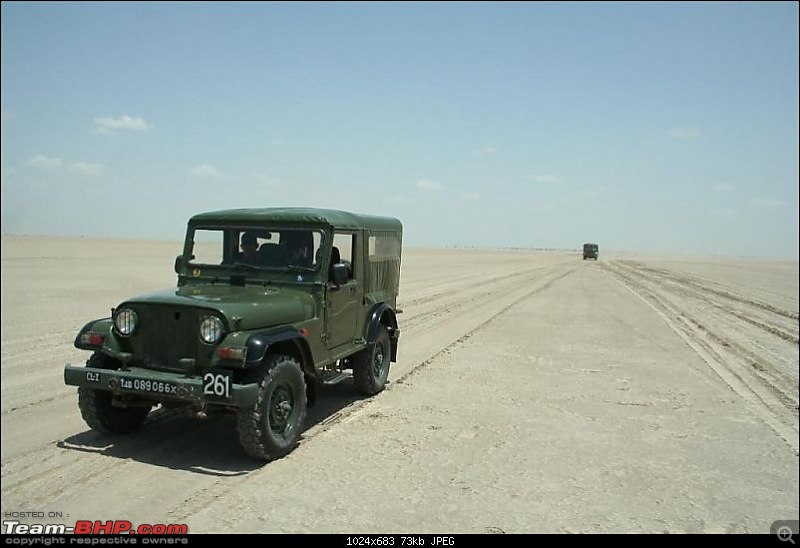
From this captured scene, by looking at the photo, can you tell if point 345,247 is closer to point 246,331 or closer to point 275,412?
point 246,331

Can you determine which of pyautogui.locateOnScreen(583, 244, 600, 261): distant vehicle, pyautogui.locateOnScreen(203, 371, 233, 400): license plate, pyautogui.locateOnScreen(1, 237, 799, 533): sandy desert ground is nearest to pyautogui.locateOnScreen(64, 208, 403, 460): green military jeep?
pyautogui.locateOnScreen(203, 371, 233, 400): license plate

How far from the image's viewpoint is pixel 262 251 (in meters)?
6.78

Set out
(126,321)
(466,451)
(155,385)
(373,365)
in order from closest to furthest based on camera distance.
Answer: (155,385) → (126,321) → (466,451) → (373,365)

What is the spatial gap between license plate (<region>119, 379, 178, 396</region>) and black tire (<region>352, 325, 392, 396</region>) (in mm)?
3047

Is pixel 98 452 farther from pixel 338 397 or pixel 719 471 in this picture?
pixel 719 471

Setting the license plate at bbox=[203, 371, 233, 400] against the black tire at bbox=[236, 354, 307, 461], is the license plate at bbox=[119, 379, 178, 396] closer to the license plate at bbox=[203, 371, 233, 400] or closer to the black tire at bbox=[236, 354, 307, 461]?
the license plate at bbox=[203, 371, 233, 400]

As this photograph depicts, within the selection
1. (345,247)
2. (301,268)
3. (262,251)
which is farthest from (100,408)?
(345,247)

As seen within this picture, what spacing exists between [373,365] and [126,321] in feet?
11.0

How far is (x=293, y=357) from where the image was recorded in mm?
6004

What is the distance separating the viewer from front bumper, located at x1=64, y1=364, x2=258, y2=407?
5082mm

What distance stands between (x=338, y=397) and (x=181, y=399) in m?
3.16

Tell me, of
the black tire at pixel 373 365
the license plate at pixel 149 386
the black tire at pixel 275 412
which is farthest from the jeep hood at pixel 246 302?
the black tire at pixel 373 365

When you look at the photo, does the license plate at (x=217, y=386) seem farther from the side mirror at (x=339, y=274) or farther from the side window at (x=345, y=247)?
the side window at (x=345, y=247)

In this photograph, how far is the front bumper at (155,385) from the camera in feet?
16.7
